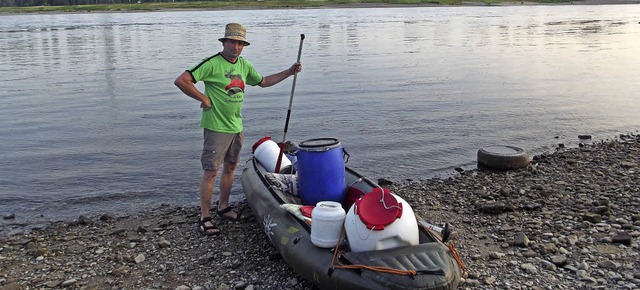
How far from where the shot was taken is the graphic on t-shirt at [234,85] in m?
7.27

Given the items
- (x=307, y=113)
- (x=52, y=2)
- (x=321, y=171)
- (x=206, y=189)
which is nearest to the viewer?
(x=321, y=171)

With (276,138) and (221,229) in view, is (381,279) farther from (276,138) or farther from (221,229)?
(276,138)

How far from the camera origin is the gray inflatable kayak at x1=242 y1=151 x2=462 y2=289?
5293 millimetres

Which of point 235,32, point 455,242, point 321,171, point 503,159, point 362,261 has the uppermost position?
point 235,32

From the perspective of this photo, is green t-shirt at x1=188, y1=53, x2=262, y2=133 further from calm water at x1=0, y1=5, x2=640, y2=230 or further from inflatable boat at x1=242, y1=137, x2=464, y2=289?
calm water at x1=0, y1=5, x2=640, y2=230

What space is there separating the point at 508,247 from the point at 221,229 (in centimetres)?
362

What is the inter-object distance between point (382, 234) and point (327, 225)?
59 cm

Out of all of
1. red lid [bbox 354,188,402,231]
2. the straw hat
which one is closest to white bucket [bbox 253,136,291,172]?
the straw hat

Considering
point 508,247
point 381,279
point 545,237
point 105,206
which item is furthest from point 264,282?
point 105,206

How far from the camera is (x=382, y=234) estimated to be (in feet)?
18.5

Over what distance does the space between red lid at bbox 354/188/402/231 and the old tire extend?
5.46 m

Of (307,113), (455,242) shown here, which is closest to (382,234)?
(455,242)

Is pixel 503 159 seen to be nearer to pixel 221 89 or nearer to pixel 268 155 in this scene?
pixel 268 155

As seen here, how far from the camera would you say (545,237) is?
724 cm
